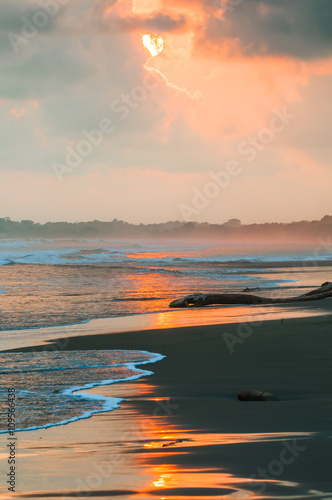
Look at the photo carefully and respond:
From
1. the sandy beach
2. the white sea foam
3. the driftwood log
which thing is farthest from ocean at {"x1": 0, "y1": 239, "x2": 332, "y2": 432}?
the driftwood log

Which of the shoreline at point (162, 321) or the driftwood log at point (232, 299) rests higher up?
the driftwood log at point (232, 299)

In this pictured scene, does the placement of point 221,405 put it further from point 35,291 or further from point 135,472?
point 35,291

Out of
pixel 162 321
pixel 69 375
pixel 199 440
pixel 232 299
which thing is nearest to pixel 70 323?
pixel 162 321

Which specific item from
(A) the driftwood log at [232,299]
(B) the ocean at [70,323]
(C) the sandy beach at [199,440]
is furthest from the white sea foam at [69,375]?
(A) the driftwood log at [232,299]

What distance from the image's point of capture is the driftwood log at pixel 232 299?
19734 mm

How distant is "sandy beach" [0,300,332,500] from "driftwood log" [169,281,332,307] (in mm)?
9218

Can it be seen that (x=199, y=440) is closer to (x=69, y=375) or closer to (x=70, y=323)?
(x=69, y=375)

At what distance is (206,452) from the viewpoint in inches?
210

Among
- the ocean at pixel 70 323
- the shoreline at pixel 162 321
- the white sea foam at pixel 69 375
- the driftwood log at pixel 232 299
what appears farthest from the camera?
the driftwood log at pixel 232 299

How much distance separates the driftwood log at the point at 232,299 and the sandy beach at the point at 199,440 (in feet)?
30.2

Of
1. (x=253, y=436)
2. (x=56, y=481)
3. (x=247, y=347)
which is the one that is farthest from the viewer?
(x=247, y=347)

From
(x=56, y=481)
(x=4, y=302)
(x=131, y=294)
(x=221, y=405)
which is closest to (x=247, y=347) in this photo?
(x=221, y=405)

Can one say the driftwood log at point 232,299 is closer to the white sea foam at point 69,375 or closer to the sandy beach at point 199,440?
the white sea foam at point 69,375

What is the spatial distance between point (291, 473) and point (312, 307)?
1418 centimetres
